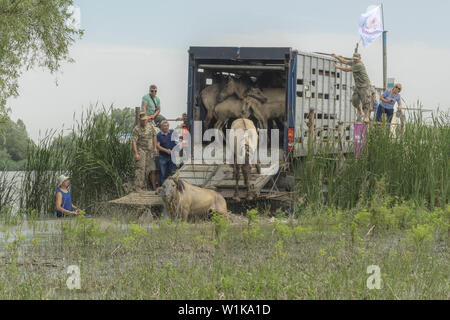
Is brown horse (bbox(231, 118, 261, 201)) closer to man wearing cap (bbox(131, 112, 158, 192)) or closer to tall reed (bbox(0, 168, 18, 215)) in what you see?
man wearing cap (bbox(131, 112, 158, 192))

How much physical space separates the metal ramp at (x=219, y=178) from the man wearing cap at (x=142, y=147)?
92cm

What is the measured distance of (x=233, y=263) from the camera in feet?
25.9

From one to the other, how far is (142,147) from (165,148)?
541 millimetres

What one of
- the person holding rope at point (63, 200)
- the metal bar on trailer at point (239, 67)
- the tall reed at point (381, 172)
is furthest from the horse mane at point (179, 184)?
the metal bar on trailer at point (239, 67)

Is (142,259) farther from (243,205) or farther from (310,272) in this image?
(243,205)

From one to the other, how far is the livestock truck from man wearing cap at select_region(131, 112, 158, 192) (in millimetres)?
926

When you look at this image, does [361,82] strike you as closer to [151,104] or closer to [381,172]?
[381,172]

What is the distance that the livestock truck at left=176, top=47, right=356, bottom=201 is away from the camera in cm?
1500

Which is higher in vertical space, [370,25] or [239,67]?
[370,25]

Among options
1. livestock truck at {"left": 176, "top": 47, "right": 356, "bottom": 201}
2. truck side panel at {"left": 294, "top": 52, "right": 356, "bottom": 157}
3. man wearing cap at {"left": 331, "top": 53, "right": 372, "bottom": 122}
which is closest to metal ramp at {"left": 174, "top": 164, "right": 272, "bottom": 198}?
livestock truck at {"left": 176, "top": 47, "right": 356, "bottom": 201}

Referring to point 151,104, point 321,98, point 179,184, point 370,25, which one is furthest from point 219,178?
point 370,25

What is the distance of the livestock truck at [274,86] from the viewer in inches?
591

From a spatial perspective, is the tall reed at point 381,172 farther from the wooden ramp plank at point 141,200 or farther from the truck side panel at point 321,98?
the wooden ramp plank at point 141,200

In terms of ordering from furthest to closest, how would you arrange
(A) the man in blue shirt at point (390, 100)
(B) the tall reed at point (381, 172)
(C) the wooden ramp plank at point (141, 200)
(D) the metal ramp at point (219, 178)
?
1. (A) the man in blue shirt at point (390, 100)
2. (B) the tall reed at point (381, 172)
3. (D) the metal ramp at point (219, 178)
4. (C) the wooden ramp plank at point (141, 200)
